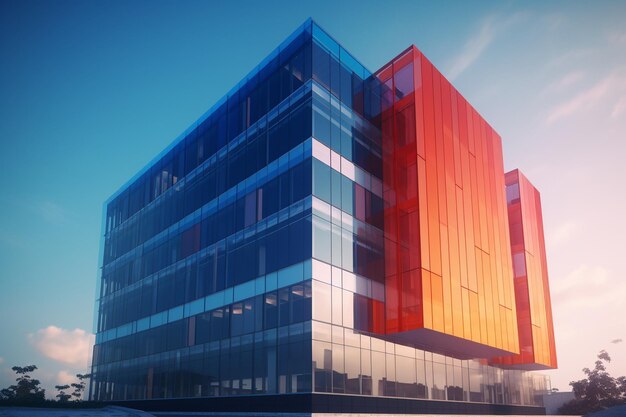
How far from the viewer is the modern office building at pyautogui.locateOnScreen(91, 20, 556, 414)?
37.1 metres

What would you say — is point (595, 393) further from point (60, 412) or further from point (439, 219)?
point (60, 412)

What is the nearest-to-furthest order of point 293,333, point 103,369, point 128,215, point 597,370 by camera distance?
point 293,333
point 103,369
point 128,215
point 597,370

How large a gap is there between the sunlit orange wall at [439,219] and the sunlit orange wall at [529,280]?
7.98 m

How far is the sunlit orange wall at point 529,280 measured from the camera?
55.6m

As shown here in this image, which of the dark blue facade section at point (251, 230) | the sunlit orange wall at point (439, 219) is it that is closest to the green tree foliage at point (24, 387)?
the dark blue facade section at point (251, 230)

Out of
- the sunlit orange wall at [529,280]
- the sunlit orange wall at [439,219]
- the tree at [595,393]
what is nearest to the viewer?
the sunlit orange wall at [439,219]

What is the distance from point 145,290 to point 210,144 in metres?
16.7

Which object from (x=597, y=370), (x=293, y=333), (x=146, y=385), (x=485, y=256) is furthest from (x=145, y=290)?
(x=597, y=370)

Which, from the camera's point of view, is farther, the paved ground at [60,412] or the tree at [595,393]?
the tree at [595,393]

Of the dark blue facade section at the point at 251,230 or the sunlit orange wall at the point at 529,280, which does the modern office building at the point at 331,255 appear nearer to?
the dark blue facade section at the point at 251,230

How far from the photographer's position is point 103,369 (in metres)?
60.5

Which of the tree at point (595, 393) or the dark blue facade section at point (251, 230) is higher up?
the dark blue facade section at point (251, 230)

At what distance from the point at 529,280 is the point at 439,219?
882 inches

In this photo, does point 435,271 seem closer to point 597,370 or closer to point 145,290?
point 145,290
